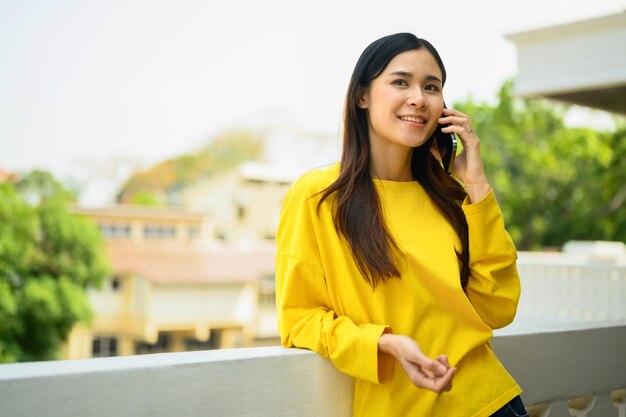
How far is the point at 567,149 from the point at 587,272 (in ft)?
35.0

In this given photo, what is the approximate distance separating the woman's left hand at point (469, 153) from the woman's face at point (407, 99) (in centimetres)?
4

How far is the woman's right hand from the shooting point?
4.47ft

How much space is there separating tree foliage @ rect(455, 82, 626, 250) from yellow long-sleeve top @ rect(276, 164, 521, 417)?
78.3 ft

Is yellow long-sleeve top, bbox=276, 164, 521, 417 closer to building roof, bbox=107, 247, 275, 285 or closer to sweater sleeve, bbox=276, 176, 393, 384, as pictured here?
sweater sleeve, bbox=276, 176, 393, 384

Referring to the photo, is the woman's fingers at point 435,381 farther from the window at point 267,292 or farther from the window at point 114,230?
the window at point 114,230

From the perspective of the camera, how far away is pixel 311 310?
1557 mm

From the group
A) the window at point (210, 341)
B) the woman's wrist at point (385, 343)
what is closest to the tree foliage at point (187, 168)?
the window at point (210, 341)

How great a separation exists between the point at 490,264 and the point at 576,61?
4318mm

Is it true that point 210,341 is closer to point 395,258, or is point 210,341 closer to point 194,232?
point 194,232

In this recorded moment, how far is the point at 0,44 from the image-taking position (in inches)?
2591

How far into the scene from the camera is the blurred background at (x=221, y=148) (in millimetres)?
6152

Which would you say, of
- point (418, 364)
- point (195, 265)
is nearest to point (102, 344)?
point (195, 265)

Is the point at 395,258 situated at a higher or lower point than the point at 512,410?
higher

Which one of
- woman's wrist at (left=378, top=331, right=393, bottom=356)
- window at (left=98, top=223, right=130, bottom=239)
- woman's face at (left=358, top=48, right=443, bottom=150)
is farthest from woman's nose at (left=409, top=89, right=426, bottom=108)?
window at (left=98, top=223, right=130, bottom=239)
